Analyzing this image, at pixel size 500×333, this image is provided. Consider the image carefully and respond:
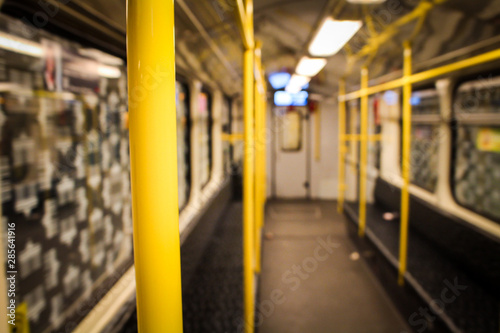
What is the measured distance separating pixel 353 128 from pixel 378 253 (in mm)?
3626

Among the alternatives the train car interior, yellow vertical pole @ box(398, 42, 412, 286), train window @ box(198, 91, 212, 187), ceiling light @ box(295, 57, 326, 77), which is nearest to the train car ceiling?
the train car interior

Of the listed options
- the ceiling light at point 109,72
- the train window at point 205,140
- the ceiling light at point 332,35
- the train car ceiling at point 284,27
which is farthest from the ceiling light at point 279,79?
the ceiling light at point 109,72

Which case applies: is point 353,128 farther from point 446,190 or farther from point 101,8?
point 101,8

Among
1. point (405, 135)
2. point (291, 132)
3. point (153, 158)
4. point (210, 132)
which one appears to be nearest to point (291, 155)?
point (291, 132)

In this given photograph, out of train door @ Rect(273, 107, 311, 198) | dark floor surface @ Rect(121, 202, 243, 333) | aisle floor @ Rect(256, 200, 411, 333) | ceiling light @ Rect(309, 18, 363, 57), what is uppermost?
ceiling light @ Rect(309, 18, 363, 57)

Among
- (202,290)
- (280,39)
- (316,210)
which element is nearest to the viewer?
(202,290)

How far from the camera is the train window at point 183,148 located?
3.84 meters

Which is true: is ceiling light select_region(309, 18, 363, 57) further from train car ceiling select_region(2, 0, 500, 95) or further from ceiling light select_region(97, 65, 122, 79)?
ceiling light select_region(97, 65, 122, 79)

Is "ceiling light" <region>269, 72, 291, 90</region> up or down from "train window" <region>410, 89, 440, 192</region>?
up

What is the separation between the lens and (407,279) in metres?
3.15

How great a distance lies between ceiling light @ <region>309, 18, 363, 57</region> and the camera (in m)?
2.27

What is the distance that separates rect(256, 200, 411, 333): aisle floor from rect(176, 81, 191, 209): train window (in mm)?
1323

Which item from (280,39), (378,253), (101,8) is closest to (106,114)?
(101,8)

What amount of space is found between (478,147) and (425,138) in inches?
44.7
